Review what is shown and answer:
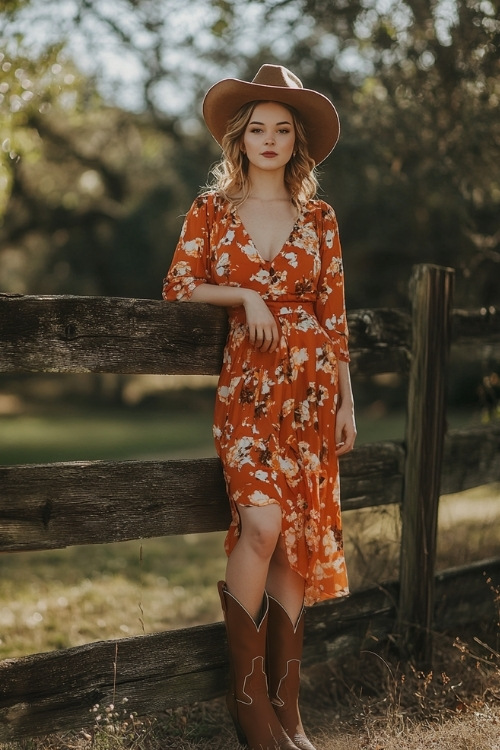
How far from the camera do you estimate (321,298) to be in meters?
3.55

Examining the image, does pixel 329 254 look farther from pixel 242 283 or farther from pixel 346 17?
pixel 346 17

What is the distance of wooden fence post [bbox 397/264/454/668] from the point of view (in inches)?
166

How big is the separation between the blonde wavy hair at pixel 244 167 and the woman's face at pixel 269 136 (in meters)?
0.04

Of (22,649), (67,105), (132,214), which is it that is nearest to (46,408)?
(132,214)

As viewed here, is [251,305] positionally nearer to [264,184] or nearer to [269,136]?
[264,184]

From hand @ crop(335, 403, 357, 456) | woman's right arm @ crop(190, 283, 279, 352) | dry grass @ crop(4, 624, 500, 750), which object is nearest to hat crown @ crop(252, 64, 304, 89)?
woman's right arm @ crop(190, 283, 279, 352)

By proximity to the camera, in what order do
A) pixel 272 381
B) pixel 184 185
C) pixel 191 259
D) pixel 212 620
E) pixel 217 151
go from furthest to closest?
pixel 184 185 → pixel 217 151 → pixel 212 620 → pixel 191 259 → pixel 272 381

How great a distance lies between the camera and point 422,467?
4.25 m

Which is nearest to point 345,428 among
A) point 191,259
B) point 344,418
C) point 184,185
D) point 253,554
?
point 344,418

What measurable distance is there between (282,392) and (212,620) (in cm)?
270

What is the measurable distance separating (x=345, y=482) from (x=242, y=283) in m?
1.09

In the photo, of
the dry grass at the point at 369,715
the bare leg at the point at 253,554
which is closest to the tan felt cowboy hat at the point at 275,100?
the bare leg at the point at 253,554

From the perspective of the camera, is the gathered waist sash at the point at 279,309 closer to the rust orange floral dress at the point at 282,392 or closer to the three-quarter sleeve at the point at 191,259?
the rust orange floral dress at the point at 282,392

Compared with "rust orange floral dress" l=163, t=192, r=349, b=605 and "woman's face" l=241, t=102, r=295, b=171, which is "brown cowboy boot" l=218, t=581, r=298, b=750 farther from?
"woman's face" l=241, t=102, r=295, b=171
